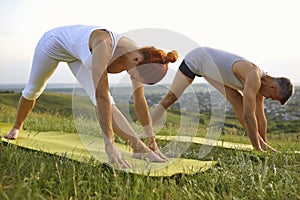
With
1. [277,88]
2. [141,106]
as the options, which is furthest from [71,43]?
[277,88]

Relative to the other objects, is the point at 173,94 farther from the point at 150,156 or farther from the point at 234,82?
the point at 150,156

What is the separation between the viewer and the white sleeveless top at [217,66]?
4719 millimetres

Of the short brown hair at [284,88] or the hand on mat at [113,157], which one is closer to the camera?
the hand on mat at [113,157]

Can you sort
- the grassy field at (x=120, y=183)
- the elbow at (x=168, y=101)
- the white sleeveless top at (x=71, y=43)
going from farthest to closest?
the elbow at (x=168, y=101)
the white sleeveless top at (x=71, y=43)
the grassy field at (x=120, y=183)

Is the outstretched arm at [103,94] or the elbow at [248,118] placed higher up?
the outstretched arm at [103,94]

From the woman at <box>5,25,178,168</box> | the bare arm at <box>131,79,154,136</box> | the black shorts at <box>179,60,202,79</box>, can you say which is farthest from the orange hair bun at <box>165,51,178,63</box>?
the black shorts at <box>179,60,202,79</box>

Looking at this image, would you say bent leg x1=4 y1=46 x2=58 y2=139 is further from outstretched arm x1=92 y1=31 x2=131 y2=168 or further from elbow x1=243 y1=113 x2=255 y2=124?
elbow x1=243 y1=113 x2=255 y2=124

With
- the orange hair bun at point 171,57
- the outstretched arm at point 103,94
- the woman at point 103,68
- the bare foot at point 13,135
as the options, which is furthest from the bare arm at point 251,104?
the bare foot at point 13,135

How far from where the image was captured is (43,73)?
13.5ft

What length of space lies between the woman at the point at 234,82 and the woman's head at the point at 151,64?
0.77 metres

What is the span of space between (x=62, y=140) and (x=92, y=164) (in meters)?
1.70

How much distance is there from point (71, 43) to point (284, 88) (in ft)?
7.66

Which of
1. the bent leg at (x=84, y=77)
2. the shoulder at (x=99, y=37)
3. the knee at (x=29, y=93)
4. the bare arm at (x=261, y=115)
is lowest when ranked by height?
the bare arm at (x=261, y=115)

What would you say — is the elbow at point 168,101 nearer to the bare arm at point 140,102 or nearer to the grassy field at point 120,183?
the bare arm at point 140,102
